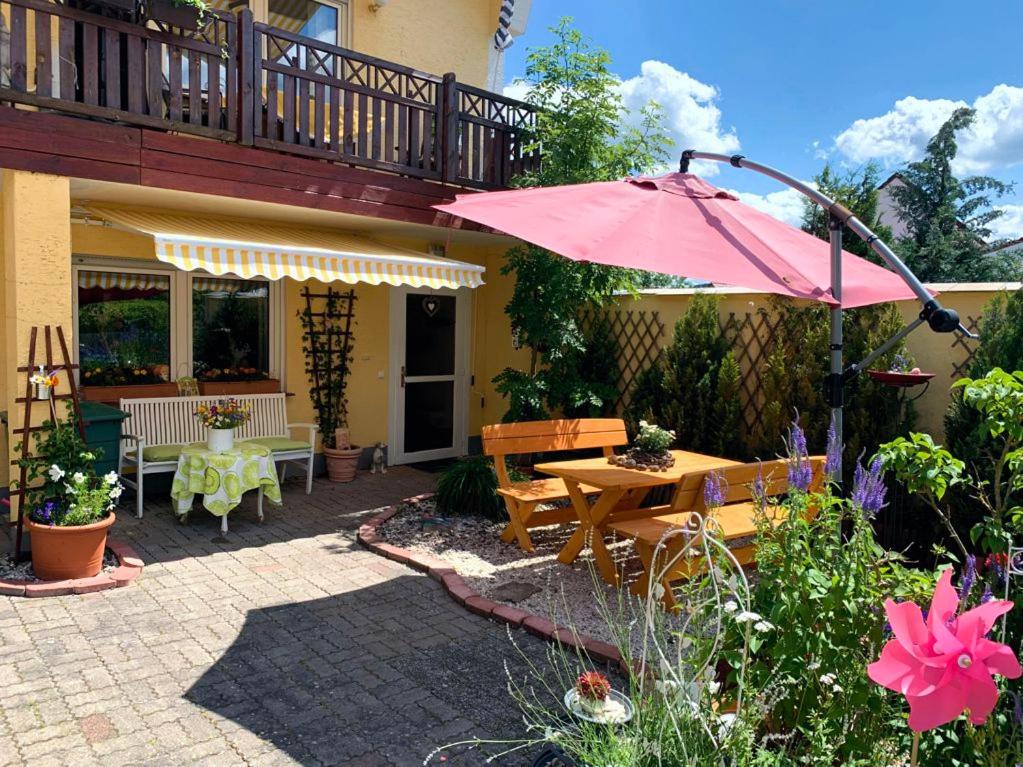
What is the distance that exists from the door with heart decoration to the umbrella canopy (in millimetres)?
5854

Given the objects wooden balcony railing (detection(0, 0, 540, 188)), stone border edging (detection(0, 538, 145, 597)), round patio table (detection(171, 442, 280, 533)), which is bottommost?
stone border edging (detection(0, 538, 145, 597))

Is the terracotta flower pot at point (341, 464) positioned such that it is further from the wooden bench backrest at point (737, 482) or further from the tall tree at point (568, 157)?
the wooden bench backrest at point (737, 482)

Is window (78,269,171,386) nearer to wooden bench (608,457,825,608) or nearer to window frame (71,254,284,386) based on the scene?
window frame (71,254,284,386)

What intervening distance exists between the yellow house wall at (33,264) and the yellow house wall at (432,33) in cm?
613

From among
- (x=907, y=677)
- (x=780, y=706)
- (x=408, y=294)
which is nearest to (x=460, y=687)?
(x=780, y=706)

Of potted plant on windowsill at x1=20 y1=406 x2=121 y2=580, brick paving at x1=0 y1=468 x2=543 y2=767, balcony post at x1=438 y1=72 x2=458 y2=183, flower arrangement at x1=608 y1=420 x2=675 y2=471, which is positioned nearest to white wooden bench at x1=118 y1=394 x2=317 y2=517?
brick paving at x1=0 y1=468 x2=543 y2=767

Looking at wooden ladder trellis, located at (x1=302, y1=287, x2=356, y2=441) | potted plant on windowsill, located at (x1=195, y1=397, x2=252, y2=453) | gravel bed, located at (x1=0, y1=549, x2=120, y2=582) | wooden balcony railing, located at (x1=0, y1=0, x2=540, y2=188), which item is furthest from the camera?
wooden ladder trellis, located at (x1=302, y1=287, x2=356, y2=441)

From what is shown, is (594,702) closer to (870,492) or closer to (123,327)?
(870,492)

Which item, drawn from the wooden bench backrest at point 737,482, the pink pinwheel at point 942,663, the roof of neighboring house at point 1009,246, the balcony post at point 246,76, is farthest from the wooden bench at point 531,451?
the roof of neighboring house at point 1009,246

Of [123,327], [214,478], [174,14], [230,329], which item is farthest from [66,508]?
[174,14]

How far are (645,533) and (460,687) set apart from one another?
2014 mm

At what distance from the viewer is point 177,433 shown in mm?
9305

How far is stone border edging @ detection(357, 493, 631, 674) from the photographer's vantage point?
17.5 feet

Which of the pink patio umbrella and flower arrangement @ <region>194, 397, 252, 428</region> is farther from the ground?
the pink patio umbrella
